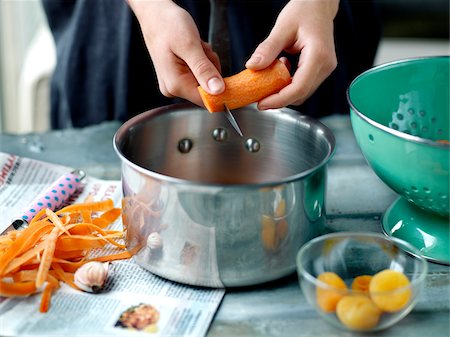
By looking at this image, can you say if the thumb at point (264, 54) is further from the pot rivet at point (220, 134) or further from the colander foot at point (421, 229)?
the colander foot at point (421, 229)

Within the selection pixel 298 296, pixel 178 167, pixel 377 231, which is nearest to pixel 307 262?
pixel 298 296

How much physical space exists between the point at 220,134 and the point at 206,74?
0.53 ft

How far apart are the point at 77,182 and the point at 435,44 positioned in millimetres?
1458

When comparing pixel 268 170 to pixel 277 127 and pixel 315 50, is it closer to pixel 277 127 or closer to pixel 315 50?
pixel 277 127

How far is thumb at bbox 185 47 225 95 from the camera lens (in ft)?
3.21

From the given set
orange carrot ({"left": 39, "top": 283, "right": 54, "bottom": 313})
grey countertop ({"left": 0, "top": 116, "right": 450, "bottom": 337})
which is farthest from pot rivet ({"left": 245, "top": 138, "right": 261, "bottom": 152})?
orange carrot ({"left": 39, "top": 283, "right": 54, "bottom": 313})

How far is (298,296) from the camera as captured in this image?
93 centimetres

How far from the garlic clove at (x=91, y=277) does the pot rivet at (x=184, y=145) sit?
0.25 m

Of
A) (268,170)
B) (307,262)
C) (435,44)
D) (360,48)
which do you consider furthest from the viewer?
(435,44)

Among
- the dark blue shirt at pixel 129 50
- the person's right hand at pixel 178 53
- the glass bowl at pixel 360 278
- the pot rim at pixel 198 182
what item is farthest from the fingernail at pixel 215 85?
the dark blue shirt at pixel 129 50

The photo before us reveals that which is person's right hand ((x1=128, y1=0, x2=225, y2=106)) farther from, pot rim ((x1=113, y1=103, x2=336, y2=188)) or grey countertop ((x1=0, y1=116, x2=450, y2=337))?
grey countertop ((x1=0, y1=116, x2=450, y2=337))

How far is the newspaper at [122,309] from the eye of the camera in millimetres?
865

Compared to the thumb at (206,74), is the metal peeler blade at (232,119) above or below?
below

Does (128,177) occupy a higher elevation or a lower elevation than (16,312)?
higher
